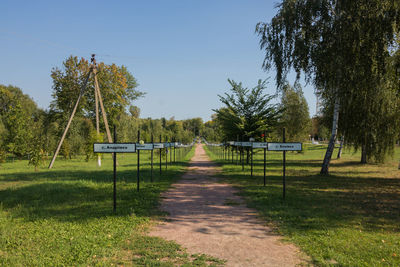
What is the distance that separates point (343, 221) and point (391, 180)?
31.5 feet

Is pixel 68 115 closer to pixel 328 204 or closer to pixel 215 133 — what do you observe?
pixel 328 204

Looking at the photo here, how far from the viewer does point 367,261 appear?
453cm

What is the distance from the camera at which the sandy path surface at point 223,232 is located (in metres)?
4.70

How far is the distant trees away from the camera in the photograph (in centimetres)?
1302

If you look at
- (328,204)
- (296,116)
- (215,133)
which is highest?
(296,116)

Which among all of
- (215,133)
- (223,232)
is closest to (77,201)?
(223,232)

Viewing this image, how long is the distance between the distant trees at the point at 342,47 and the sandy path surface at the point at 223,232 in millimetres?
9299

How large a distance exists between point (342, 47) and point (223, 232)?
40.5 ft

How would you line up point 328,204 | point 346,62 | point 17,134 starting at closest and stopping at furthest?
1. point 328,204
2. point 346,62
3. point 17,134

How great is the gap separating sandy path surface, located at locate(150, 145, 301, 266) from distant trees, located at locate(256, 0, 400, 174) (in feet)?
30.5

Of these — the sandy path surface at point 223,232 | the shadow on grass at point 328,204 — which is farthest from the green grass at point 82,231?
the shadow on grass at point 328,204

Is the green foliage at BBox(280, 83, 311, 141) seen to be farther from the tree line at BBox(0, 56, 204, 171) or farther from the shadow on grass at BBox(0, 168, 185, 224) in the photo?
the shadow on grass at BBox(0, 168, 185, 224)

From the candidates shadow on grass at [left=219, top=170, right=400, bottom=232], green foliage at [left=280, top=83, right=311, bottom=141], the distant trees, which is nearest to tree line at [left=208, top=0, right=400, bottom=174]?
the distant trees

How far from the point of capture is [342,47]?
1415 cm
